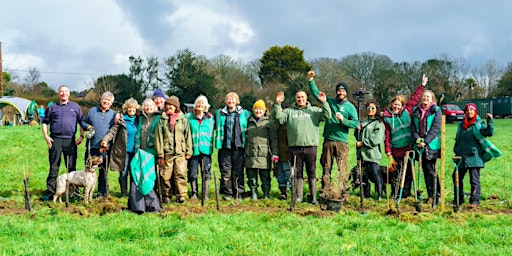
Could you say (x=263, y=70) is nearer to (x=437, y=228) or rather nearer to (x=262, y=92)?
(x=262, y=92)

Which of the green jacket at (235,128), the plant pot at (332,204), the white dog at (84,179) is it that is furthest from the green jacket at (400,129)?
the white dog at (84,179)

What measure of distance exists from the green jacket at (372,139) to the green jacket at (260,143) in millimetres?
1623

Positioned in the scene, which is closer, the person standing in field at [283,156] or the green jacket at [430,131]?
the green jacket at [430,131]

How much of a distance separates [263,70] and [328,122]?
141 feet

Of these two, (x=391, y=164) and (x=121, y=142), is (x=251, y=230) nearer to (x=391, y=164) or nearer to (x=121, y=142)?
(x=121, y=142)

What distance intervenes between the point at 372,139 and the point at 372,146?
13cm

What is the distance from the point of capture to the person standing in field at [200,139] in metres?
8.75

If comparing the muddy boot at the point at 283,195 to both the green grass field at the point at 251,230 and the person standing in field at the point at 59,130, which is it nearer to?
the green grass field at the point at 251,230

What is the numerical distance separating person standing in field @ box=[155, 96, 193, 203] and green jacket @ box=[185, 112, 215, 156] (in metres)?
0.16

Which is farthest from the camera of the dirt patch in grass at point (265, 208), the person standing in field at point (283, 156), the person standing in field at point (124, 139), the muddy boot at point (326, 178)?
the person standing in field at point (283, 156)

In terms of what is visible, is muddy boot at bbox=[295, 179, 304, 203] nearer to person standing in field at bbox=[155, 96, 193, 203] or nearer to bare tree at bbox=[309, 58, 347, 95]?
person standing in field at bbox=[155, 96, 193, 203]

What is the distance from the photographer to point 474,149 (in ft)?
27.0

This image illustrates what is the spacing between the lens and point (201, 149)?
28.7ft

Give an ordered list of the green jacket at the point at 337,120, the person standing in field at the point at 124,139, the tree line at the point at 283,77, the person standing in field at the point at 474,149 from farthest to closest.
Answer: the tree line at the point at 283,77 → the person standing in field at the point at 124,139 → the green jacket at the point at 337,120 → the person standing in field at the point at 474,149
